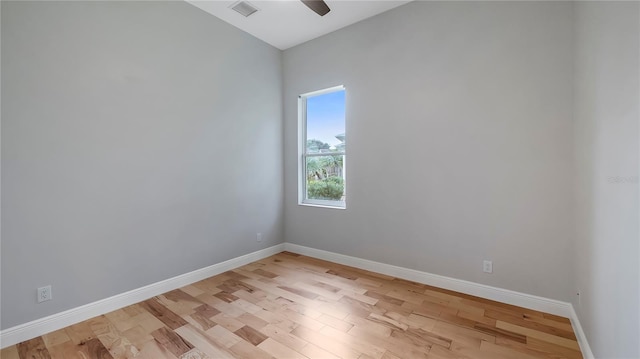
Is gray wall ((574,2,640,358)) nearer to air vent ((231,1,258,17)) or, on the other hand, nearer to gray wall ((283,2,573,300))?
gray wall ((283,2,573,300))

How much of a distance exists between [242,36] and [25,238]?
3.01m

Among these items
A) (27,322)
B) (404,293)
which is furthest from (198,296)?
(404,293)

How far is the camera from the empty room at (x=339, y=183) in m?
1.80

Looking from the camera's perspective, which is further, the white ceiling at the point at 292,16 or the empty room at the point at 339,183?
the white ceiling at the point at 292,16

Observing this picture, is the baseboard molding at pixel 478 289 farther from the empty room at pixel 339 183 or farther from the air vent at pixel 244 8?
the air vent at pixel 244 8

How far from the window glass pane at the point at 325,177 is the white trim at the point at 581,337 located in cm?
246

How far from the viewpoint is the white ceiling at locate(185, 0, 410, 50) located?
9.67 ft

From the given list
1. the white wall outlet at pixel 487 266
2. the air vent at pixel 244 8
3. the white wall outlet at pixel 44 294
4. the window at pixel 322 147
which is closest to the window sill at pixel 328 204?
the window at pixel 322 147

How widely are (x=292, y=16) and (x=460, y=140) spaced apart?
2.38 meters

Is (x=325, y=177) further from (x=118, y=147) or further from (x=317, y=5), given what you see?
(x=118, y=147)

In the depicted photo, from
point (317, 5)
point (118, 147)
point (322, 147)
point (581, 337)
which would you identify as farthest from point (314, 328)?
point (317, 5)

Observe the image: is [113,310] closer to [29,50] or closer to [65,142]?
[65,142]

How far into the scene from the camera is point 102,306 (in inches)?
91.4

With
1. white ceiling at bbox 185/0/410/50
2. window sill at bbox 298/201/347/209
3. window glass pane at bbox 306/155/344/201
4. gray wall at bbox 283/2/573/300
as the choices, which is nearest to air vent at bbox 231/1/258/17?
white ceiling at bbox 185/0/410/50
